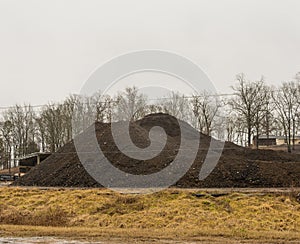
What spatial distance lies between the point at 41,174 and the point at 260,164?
1649cm

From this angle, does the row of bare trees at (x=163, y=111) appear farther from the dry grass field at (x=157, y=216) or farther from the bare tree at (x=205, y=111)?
the dry grass field at (x=157, y=216)

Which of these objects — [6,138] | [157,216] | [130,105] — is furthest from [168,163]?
[6,138]

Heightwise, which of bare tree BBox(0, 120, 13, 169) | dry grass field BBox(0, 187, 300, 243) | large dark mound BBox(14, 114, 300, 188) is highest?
bare tree BBox(0, 120, 13, 169)

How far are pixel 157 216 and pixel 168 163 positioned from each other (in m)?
10.6

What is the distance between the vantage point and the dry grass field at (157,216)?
17656 millimetres

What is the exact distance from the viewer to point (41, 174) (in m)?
35.2

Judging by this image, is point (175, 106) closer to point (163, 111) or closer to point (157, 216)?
point (163, 111)

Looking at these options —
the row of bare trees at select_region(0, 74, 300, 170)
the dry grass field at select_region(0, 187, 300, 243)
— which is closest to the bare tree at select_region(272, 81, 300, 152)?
the row of bare trees at select_region(0, 74, 300, 170)

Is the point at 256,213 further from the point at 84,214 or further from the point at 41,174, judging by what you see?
the point at 41,174

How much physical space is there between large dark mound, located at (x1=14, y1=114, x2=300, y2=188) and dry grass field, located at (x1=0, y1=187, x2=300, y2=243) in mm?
5064

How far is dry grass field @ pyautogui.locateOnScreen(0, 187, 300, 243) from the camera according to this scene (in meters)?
17.7

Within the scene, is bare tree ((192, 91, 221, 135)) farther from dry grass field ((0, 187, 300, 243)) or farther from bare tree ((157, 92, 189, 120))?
dry grass field ((0, 187, 300, 243))

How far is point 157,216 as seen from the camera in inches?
804

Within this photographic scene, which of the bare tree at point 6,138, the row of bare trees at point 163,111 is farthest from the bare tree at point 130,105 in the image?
the bare tree at point 6,138
